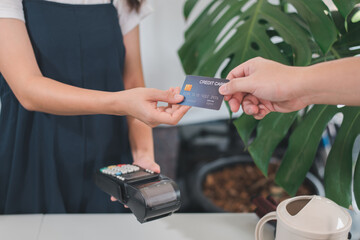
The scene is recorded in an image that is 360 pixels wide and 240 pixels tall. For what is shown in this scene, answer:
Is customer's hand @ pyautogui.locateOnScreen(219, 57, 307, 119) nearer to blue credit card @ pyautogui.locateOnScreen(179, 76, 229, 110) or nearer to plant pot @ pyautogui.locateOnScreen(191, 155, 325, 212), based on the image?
blue credit card @ pyautogui.locateOnScreen(179, 76, 229, 110)

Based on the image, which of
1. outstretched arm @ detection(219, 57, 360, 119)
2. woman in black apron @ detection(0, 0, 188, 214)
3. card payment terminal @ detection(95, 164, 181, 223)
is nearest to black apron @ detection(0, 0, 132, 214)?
woman in black apron @ detection(0, 0, 188, 214)

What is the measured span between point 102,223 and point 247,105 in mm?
488

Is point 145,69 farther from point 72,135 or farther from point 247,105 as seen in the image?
point 247,105

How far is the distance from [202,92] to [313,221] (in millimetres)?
362

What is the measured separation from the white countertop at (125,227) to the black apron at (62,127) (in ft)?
0.65

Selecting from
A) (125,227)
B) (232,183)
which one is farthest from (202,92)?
(232,183)

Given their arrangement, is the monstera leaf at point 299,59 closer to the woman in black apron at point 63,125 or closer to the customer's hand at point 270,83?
the customer's hand at point 270,83

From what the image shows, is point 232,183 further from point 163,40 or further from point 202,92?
point 202,92

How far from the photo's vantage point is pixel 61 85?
90cm

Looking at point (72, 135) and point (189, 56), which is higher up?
point (189, 56)

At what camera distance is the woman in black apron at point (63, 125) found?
1.05m

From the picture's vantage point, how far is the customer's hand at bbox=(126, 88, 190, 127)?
797mm

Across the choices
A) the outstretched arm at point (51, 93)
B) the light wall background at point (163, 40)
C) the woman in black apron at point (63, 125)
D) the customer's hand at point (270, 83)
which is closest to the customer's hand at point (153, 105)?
the outstretched arm at point (51, 93)

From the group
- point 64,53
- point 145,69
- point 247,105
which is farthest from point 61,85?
point 145,69
